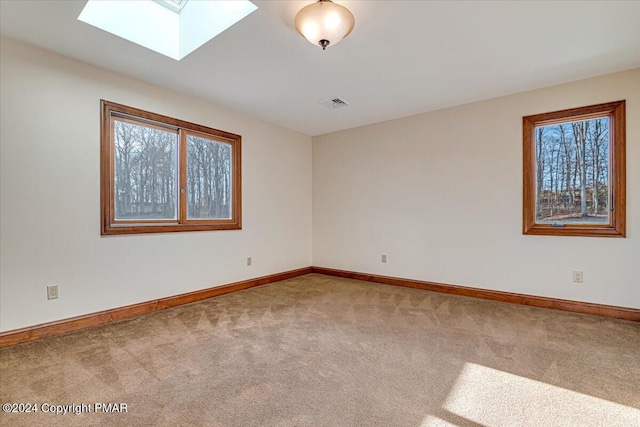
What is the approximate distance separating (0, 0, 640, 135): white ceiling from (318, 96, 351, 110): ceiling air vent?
0.09 metres

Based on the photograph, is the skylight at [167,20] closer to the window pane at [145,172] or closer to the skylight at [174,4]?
the skylight at [174,4]

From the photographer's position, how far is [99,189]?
2.80 metres

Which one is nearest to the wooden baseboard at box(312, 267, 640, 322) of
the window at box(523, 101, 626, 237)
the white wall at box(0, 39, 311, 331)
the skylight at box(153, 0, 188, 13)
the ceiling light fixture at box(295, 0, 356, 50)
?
the window at box(523, 101, 626, 237)

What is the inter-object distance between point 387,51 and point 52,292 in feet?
11.6

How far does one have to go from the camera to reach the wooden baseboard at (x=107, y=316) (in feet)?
7.68

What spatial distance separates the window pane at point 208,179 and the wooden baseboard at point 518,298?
7.72 ft

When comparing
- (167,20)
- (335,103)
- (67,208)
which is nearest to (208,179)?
(67,208)

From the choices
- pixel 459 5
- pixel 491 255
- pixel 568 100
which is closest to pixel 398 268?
pixel 491 255

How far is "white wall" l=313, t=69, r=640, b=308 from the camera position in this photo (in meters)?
2.98

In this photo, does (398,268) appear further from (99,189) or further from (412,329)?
(99,189)

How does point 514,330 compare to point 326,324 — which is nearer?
point 514,330

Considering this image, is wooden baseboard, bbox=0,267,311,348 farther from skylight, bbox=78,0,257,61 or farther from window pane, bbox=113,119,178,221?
skylight, bbox=78,0,257,61

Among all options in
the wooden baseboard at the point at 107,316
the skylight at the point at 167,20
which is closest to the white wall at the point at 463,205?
the wooden baseboard at the point at 107,316

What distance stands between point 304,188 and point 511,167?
3.07m
